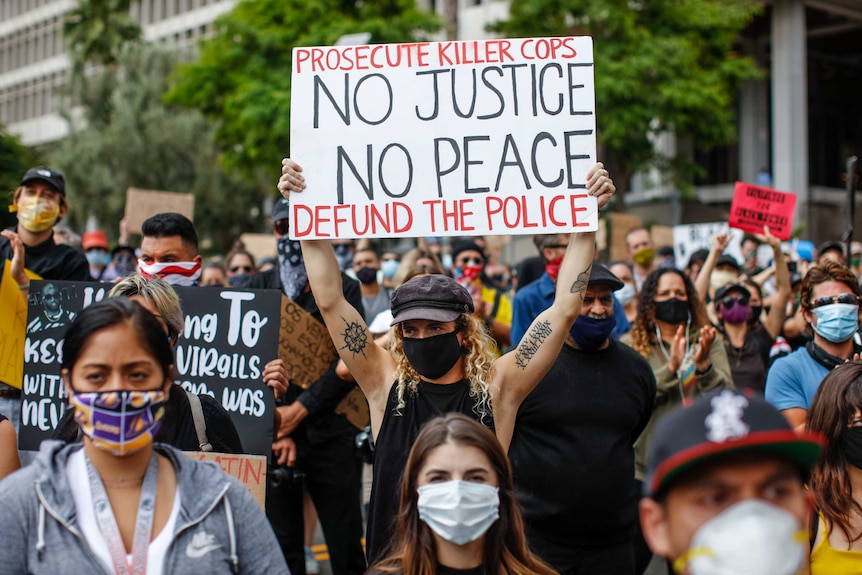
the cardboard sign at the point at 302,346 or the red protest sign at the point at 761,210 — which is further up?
the red protest sign at the point at 761,210

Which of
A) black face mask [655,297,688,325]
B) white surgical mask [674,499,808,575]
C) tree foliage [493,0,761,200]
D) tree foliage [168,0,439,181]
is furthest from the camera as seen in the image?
tree foliage [168,0,439,181]

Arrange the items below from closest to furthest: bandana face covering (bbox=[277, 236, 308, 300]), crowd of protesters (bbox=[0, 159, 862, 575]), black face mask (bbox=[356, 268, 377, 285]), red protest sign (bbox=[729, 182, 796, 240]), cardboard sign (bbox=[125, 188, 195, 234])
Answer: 1. crowd of protesters (bbox=[0, 159, 862, 575])
2. bandana face covering (bbox=[277, 236, 308, 300])
3. black face mask (bbox=[356, 268, 377, 285])
4. red protest sign (bbox=[729, 182, 796, 240])
5. cardboard sign (bbox=[125, 188, 195, 234])

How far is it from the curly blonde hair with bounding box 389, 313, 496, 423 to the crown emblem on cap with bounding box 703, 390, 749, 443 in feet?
6.48

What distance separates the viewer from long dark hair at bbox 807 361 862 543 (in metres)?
3.83

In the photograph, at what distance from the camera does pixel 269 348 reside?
4.93m

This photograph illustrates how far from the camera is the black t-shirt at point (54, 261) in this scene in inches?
229

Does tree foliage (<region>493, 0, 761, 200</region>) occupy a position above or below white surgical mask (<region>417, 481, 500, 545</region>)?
above

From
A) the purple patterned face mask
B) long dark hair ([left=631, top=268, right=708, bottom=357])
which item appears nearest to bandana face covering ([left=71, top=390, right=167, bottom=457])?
long dark hair ([left=631, top=268, right=708, bottom=357])

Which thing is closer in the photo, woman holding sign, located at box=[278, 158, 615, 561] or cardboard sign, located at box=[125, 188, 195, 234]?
woman holding sign, located at box=[278, 158, 615, 561]

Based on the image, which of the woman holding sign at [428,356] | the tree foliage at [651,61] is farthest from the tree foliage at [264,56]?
the woman holding sign at [428,356]

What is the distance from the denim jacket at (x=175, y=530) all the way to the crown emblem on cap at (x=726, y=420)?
127cm

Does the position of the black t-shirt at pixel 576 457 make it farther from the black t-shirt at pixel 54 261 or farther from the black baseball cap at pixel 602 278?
the black t-shirt at pixel 54 261

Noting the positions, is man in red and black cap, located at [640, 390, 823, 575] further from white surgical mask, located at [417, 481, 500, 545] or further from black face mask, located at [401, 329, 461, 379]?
black face mask, located at [401, 329, 461, 379]

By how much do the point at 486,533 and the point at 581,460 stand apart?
160 cm
